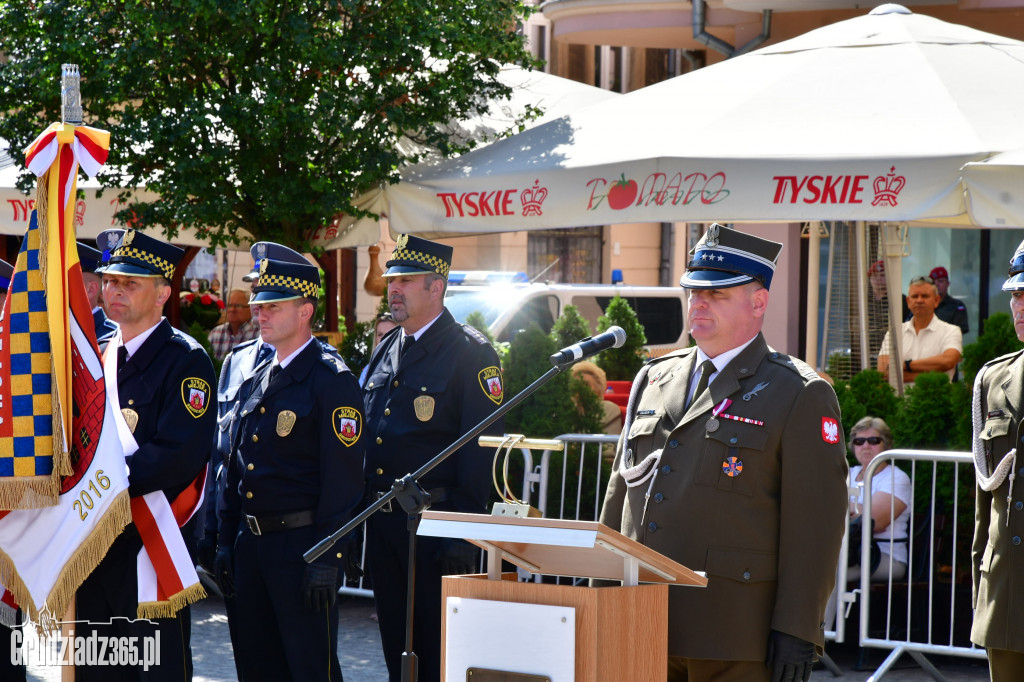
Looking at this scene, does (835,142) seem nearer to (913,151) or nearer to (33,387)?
(913,151)

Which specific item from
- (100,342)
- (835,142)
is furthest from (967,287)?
(100,342)

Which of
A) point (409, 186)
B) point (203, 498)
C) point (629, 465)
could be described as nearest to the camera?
point (629, 465)

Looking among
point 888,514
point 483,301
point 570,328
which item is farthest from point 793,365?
point 483,301

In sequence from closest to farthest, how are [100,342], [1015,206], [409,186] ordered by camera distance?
[100,342] < [1015,206] < [409,186]

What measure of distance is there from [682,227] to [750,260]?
75.7ft

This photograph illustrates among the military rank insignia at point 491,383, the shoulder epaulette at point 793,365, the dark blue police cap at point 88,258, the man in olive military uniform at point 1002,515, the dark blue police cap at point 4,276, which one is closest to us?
the shoulder epaulette at point 793,365

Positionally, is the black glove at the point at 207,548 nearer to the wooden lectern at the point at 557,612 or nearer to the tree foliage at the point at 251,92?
the wooden lectern at the point at 557,612

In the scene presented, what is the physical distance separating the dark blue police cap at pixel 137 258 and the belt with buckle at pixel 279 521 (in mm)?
1063

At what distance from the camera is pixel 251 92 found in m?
9.80

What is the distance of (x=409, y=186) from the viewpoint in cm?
827

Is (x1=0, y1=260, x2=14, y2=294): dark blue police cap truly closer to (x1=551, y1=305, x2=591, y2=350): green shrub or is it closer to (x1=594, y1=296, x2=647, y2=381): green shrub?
(x1=551, y1=305, x2=591, y2=350): green shrub

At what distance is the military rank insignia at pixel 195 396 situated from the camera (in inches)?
191

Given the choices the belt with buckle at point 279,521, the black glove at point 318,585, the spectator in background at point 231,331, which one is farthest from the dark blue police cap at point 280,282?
the spectator in background at point 231,331

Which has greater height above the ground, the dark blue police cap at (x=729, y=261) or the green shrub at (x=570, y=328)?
the dark blue police cap at (x=729, y=261)
